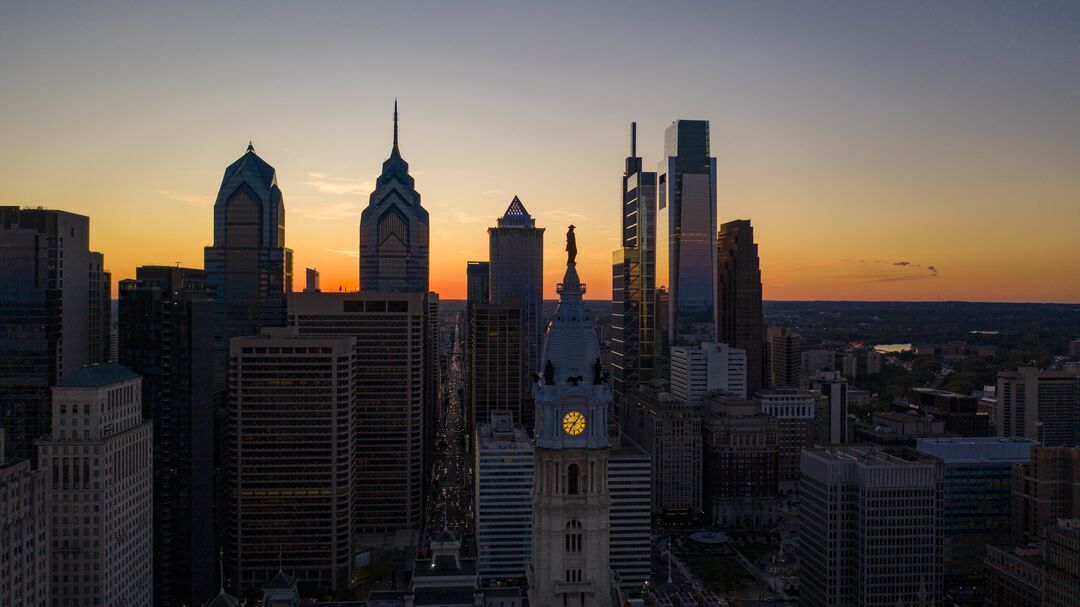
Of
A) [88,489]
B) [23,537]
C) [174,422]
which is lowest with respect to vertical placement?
[23,537]

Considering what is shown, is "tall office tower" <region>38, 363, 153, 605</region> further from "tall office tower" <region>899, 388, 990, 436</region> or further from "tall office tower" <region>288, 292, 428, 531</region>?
"tall office tower" <region>899, 388, 990, 436</region>

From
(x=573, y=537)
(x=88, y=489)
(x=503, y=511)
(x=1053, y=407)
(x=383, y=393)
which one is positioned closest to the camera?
(x=573, y=537)

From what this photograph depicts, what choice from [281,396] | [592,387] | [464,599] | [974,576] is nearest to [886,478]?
[974,576]

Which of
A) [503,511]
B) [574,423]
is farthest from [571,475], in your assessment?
[503,511]

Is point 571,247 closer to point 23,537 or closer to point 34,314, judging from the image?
point 23,537

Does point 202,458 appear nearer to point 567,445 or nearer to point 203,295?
point 203,295

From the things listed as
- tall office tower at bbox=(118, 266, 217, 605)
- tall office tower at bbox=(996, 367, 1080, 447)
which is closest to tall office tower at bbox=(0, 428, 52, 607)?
tall office tower at bbox=(118, 266, 217, 605)

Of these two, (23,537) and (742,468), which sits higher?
(23,537)
